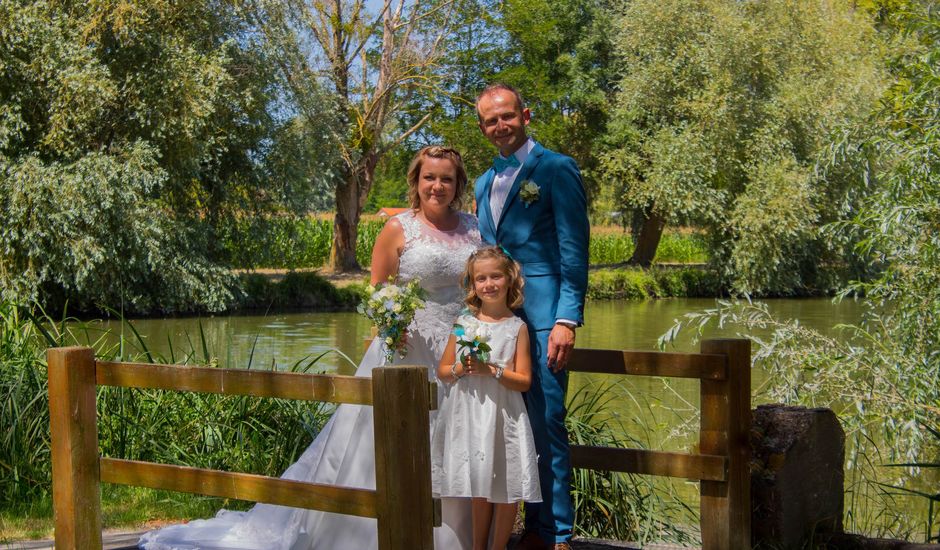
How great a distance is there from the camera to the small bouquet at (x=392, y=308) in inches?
157

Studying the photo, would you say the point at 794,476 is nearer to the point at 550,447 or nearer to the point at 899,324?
the point at 550,447

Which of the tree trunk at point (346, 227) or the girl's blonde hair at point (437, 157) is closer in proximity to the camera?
the girl's blonde hair at point (437, 157)

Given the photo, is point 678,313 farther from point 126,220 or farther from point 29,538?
point 29,538

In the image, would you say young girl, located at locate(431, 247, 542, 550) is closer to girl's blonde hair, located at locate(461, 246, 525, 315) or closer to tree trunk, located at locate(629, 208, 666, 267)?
girl's blonde hair, located at locate(461, 246, 525, 315)

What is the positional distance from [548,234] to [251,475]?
4.77 ft

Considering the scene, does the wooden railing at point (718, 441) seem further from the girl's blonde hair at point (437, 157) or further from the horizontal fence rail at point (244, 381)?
the horizontal fence rail at point (244, 381)

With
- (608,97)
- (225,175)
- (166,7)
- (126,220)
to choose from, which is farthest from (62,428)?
(608,97)

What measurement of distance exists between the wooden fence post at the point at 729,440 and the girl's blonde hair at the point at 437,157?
1.22 metres

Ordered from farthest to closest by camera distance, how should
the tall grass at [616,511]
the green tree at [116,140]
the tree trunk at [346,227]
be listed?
the tree trunk at [346,227]
the green tree at [116,140]
the tall grass at [616,511]

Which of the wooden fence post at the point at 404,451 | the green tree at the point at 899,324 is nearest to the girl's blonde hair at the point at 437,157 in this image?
the wooden fence post at the point at 404,451

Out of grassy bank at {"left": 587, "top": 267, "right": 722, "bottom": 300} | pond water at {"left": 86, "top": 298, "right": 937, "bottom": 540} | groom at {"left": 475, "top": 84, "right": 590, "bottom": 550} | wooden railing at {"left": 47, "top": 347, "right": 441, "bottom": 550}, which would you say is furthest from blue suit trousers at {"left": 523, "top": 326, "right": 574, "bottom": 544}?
grassy bank at {"left": 587, "top": 267, "right": 722, "bottom": 300}

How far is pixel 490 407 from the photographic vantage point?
3.74 meters

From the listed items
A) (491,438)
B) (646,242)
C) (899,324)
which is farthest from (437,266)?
(646,242)

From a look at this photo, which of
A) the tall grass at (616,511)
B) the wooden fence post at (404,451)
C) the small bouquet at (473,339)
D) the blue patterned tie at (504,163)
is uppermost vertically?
the blue patterned tie at (504,163)
